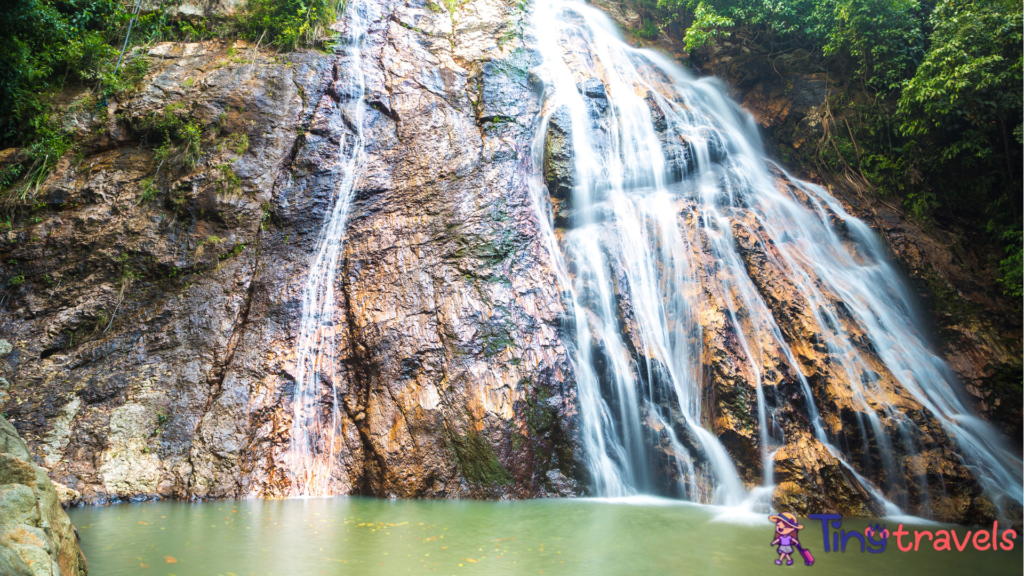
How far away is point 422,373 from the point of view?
8.09 m

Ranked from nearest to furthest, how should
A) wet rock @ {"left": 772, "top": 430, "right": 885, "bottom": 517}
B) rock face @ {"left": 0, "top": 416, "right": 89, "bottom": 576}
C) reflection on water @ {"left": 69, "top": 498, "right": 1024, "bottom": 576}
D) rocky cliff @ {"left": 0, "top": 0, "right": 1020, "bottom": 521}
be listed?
rock face @ {"left": 0, "top": 416, "right": 89, "bottom": 576} < reflection on water @ {"left": 69, "top": 498, "right": 1024, "bottom": 576} < wet rock @ {"left": 772, "top": 430, "right": 885, "bottom": 517} < rocky cliff @ {"left": 0, "top": 0, "right": 1020, "bottom": 521}

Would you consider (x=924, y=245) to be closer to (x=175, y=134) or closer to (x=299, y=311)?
(x=299, y=311)

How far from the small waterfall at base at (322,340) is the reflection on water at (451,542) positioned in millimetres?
841

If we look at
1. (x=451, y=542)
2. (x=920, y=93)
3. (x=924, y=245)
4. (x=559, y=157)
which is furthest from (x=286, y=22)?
(x=924, y=245)

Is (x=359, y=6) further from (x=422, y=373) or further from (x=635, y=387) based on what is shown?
(x=635, y=387)

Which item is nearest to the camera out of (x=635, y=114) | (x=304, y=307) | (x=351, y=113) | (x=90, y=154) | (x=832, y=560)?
(x=832, y=560)

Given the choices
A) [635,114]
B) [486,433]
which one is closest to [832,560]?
[486,433]

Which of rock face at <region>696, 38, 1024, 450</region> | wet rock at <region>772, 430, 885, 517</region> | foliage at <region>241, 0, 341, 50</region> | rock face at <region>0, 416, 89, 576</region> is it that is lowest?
wet rock at <region>772, 430, 885, 517</region>

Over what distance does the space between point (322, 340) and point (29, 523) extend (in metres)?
5.36

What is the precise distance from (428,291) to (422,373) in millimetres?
1526

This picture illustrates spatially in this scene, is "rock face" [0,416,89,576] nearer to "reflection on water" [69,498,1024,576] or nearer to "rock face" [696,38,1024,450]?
"reflection on water" [69,498,1024,576]

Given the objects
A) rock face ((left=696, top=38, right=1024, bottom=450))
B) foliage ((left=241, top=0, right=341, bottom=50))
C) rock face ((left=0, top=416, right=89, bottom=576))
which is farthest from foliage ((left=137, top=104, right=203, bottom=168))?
rock face ((left=696, top=38, right=1024, bottom=450))

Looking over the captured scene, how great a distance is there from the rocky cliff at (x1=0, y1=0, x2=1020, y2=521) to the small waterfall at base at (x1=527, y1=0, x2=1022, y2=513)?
0.62 ft

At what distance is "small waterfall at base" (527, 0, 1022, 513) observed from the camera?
772 centimetres
